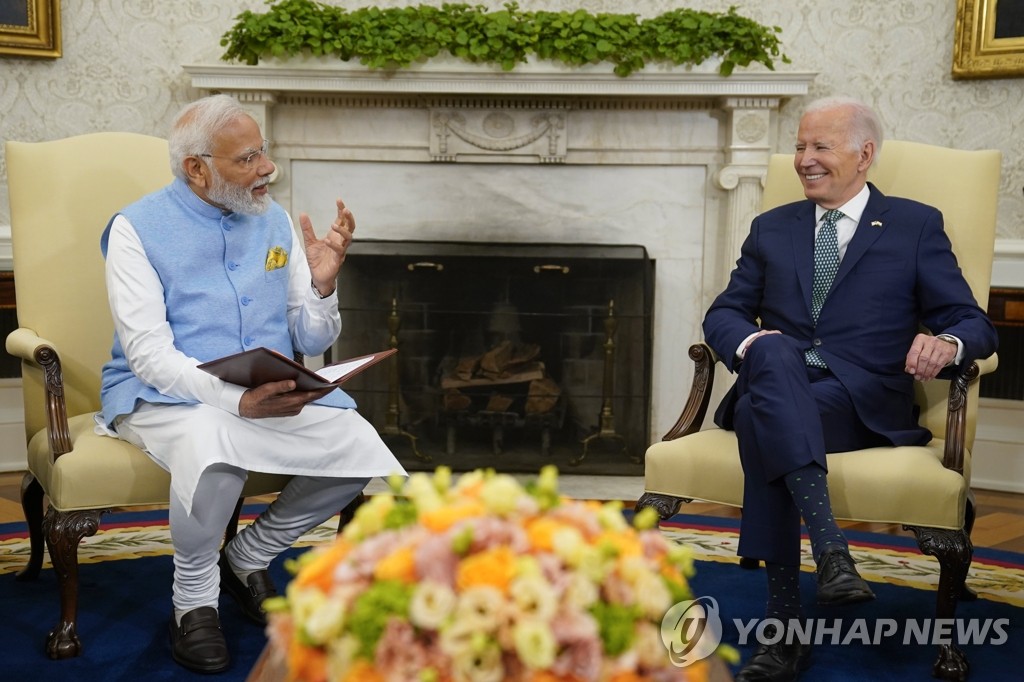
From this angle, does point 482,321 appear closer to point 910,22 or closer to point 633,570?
point 910,22

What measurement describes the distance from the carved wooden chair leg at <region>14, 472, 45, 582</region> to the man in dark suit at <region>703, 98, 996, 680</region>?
1848mm

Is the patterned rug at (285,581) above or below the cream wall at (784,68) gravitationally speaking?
below

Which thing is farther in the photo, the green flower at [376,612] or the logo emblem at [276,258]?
the logo emblem at [276,258]

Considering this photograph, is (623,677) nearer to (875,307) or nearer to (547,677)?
(547,677)

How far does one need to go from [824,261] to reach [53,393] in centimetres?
197

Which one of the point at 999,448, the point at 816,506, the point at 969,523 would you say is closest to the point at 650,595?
the point at 816,506

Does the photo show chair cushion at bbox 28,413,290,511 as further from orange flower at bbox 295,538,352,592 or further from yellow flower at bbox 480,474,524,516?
yellow flower at bbox 480,474,524,516

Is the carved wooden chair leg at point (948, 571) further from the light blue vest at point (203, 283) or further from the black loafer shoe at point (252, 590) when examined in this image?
the black loafer shoe at point (252, 590)

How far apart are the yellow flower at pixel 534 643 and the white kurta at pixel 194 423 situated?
1.39 m

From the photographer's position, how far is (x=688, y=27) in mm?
4062

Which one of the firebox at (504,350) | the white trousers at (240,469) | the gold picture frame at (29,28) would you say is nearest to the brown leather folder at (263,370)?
the white trousers at (240,469)

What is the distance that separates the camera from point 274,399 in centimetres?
228

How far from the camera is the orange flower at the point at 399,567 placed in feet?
3.22

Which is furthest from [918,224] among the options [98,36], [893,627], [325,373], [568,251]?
[98,36]
